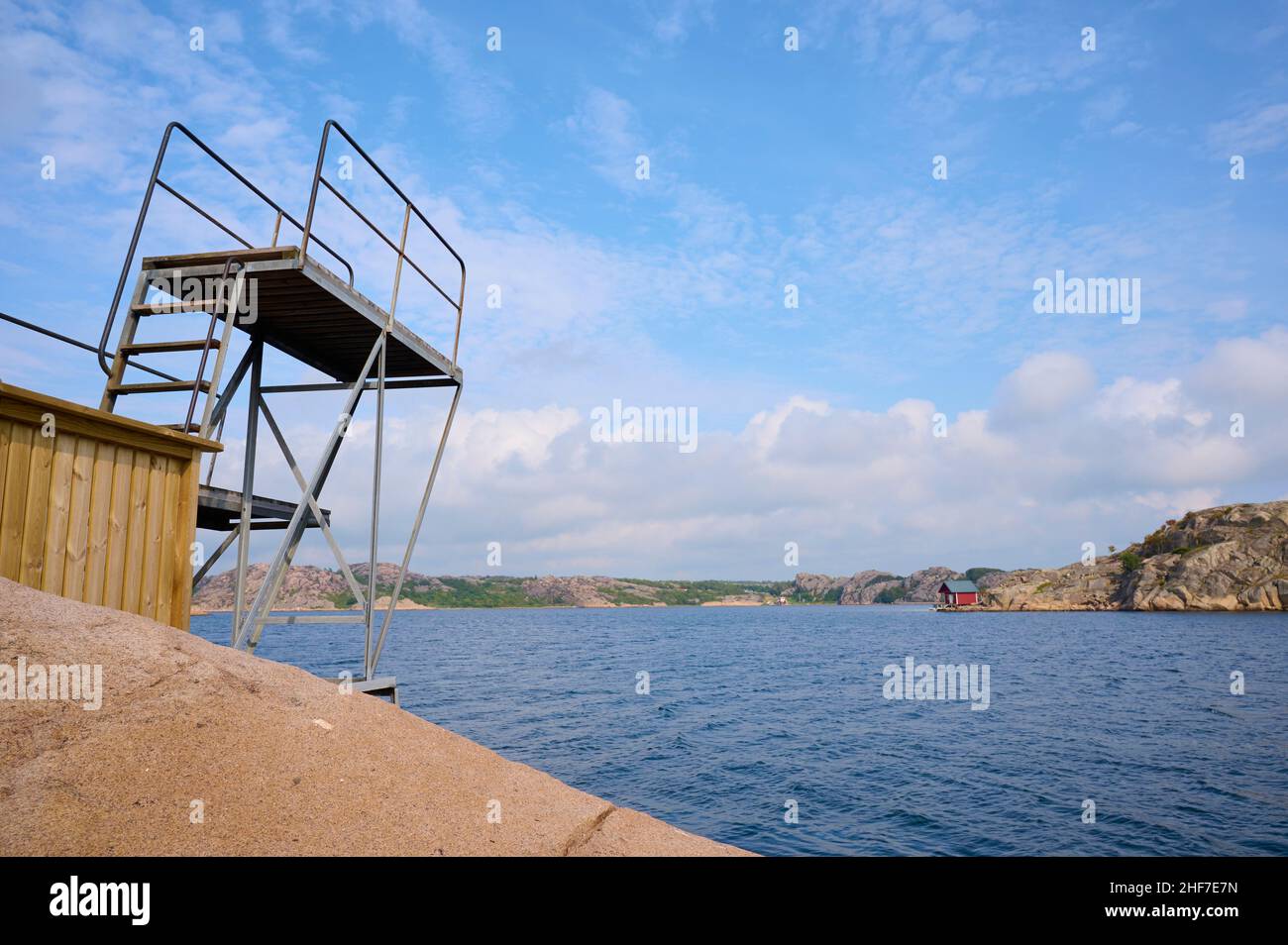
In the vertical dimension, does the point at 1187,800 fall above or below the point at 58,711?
below

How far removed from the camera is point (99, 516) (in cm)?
891

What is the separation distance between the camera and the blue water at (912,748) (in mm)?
19688

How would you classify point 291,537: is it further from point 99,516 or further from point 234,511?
point 99,516

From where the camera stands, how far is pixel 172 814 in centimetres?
614

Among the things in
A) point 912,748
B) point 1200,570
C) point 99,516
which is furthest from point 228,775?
point 1200,570

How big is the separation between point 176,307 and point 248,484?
340 cm

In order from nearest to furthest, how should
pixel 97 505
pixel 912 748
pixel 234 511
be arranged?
pixel 97 505
pixel 234 511
pixel 912 748

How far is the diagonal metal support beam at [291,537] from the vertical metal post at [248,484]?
259 millimetres

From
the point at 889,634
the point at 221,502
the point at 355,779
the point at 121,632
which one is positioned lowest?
the point at 889,634

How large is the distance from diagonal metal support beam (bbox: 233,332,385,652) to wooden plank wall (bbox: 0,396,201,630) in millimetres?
2590
